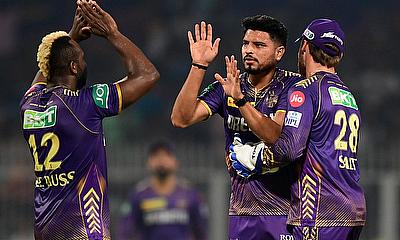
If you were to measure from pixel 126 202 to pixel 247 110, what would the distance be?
6370 mm

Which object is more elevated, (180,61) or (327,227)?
(180,61)

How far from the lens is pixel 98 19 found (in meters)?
7.38

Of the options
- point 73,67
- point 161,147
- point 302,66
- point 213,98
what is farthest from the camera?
point 161,147

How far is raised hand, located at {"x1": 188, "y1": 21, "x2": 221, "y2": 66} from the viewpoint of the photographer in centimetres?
761

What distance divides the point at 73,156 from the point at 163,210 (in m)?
5.77

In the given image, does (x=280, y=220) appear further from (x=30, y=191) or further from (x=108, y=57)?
(x=108, y=57)

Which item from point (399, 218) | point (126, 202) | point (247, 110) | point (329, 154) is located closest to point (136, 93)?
point (247, 110)

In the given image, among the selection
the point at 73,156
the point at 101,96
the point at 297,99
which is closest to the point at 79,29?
the point at 101,96

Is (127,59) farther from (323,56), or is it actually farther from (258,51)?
(323,56)

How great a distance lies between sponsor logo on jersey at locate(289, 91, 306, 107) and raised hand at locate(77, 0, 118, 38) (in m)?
1.33

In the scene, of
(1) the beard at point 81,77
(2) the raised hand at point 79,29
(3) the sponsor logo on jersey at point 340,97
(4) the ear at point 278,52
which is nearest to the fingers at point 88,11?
(2) the raised hand at point 79,29

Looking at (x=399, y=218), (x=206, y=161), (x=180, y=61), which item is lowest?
(x=399, y=218)

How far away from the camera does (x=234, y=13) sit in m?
19.2

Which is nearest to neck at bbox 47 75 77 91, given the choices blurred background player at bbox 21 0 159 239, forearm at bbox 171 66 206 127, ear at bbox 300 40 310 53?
blurred background player at bbox 21 0 159 239
